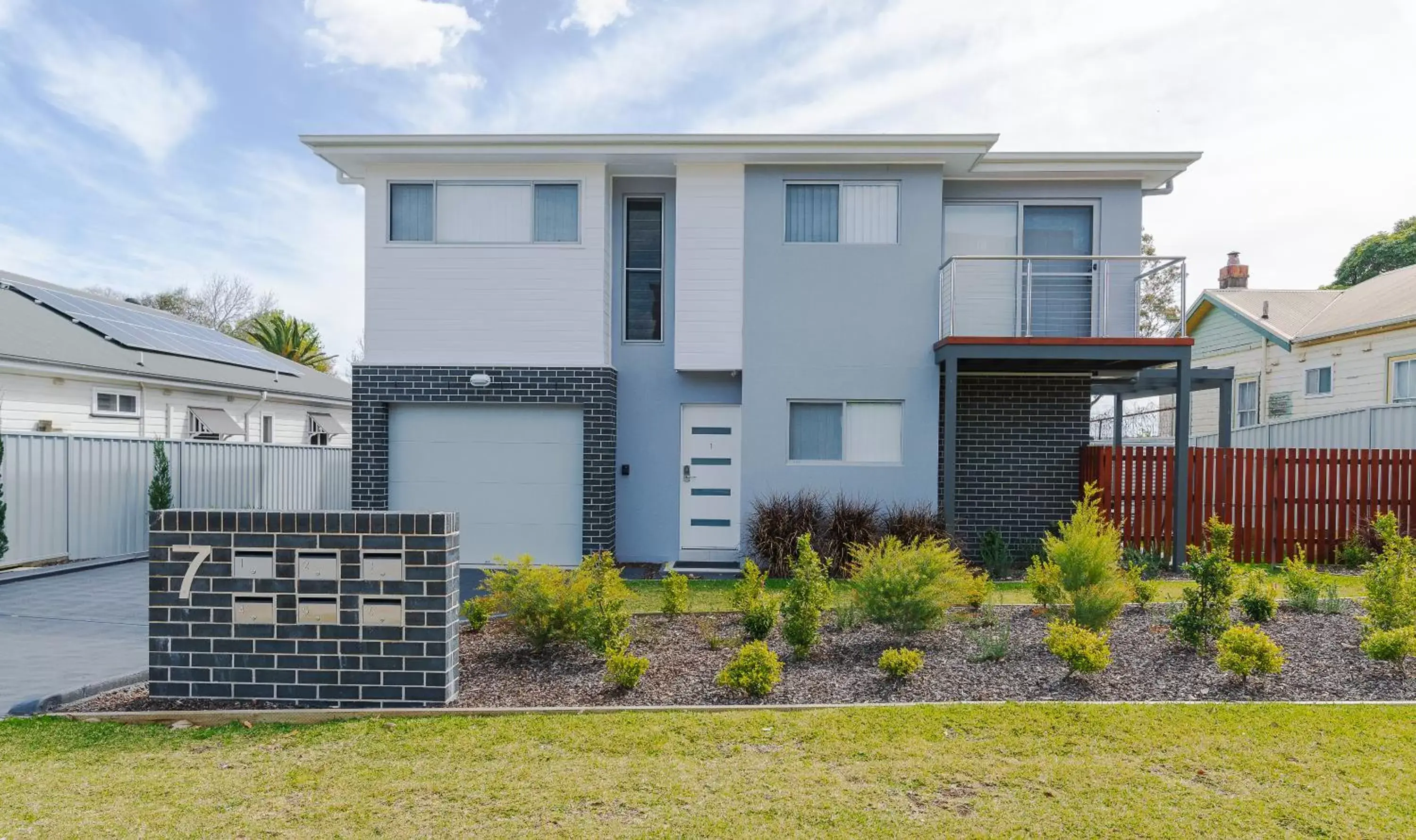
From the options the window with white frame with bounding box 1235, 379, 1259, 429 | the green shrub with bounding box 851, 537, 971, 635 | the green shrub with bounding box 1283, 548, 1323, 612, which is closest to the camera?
the green shrub with bounding box 851, 537, 971, 635

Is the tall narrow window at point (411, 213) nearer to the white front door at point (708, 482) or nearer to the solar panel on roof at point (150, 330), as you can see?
the white front door at point (708, 482)

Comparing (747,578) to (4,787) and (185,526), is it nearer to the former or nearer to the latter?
(185,526)

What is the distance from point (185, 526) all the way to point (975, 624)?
19.8ft

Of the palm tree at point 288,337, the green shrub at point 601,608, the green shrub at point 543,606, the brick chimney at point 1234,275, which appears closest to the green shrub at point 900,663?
the green shrub at point 601,608

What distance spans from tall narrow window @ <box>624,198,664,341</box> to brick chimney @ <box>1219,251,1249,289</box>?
20677 millimetres

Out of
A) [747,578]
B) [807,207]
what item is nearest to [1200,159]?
[807,207]

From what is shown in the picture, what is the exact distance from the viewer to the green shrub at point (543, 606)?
5.67 metres

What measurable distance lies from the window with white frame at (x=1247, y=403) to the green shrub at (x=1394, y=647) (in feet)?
54.3

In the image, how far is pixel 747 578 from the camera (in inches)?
260

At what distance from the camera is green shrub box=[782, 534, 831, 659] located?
552cm

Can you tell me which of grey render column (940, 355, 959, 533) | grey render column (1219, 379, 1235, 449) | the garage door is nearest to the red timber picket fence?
grey render column (1219, 379, 1235, 449)

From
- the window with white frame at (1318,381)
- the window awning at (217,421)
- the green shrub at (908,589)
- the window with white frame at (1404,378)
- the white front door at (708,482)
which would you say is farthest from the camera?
the window with white frame at (1318,381)

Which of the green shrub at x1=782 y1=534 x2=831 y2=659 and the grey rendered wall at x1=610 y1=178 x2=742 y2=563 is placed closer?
the green shrub at x1=782 y1=534 x2=831 y2=659

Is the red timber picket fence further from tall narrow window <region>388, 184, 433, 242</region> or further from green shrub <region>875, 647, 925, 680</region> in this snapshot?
tall narrow window <region>388, 184, 433, 242</region>
